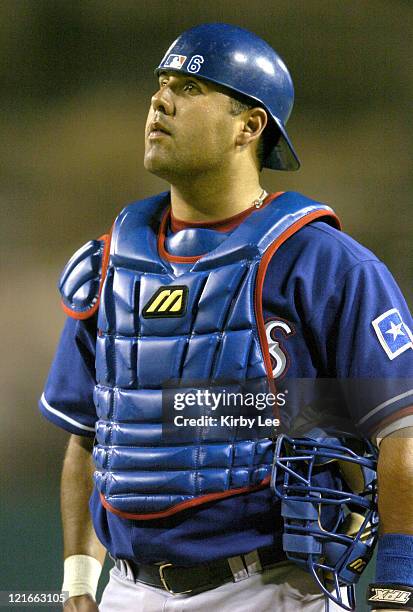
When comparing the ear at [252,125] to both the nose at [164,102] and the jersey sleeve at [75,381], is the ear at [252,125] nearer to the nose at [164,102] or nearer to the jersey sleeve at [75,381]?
the nose at [164,102]

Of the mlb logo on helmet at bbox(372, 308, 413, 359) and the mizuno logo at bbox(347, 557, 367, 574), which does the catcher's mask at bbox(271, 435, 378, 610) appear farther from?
the mlb logo on helmet at bbox(372, 308, 413, 359)

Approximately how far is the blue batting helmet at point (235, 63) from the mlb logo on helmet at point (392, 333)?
1.15 ft

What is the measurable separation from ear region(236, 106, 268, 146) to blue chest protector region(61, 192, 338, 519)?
0.10 metres

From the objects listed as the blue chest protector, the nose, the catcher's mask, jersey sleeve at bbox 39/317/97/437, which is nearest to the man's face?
the nose

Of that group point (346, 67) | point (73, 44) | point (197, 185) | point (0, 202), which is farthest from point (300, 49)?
point (197, 185)

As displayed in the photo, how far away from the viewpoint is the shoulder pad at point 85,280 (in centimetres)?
138

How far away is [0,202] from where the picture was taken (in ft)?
8.11

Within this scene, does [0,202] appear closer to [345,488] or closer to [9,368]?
[9,368]

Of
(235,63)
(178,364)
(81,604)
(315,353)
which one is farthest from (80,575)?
(235,63)

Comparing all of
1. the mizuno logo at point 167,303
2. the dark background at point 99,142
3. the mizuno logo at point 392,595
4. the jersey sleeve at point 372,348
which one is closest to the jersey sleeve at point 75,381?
the mizuno logo at point 167,303

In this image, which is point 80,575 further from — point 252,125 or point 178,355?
point 252,125

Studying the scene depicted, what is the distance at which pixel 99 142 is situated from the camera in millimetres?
2420

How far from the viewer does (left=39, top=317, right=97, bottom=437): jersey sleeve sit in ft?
4.70

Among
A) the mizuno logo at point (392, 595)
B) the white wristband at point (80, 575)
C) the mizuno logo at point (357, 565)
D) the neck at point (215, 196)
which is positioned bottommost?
the white wristband at point (80, 575)
